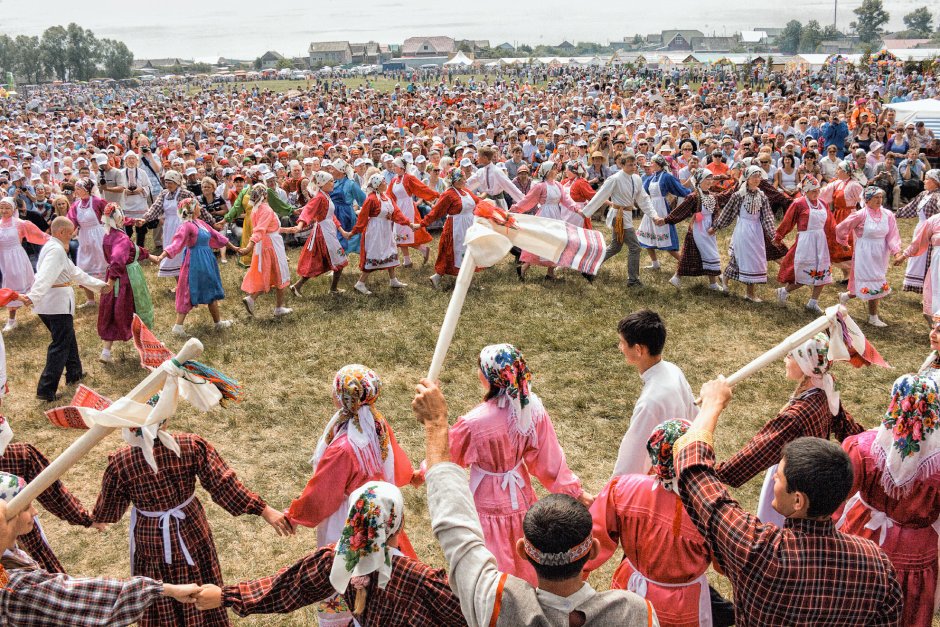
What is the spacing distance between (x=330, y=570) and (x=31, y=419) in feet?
19.0

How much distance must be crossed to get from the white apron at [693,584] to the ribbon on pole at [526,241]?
1437 millimetres

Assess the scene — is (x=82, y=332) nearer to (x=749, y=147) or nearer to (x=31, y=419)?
(x=31, y=419)

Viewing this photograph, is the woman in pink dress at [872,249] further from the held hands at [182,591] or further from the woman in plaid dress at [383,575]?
the held hands at [182,591]

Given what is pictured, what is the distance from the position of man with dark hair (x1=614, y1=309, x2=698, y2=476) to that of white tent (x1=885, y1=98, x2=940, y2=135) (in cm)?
1779

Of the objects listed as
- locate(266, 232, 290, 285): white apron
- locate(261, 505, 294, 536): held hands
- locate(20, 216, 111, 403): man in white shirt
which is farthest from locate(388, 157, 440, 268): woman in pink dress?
locate(261, 505, 294, 536): held hands

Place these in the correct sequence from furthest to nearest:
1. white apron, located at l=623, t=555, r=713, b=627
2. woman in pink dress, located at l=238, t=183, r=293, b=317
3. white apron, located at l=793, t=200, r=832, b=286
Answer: woman in pink dress, located at l=238, t=183, r=293, b=317 → white apron, located at l=793, t=200, r=832, b=286 → white apron, located at l=623, t=555, r=713, b=627

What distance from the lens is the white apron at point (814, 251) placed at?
9.36m

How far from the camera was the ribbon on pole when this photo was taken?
275cm

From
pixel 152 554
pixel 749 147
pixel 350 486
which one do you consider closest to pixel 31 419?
pixel 152 554

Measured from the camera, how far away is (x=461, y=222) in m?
10.5

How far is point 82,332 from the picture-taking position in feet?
31.2

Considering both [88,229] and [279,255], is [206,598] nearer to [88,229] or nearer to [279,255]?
[279,255]

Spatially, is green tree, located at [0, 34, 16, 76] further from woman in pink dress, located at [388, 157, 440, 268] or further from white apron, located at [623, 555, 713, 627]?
white apron, located at [623, 555, 713, 627]

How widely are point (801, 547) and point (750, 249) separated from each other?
789 centimetres
